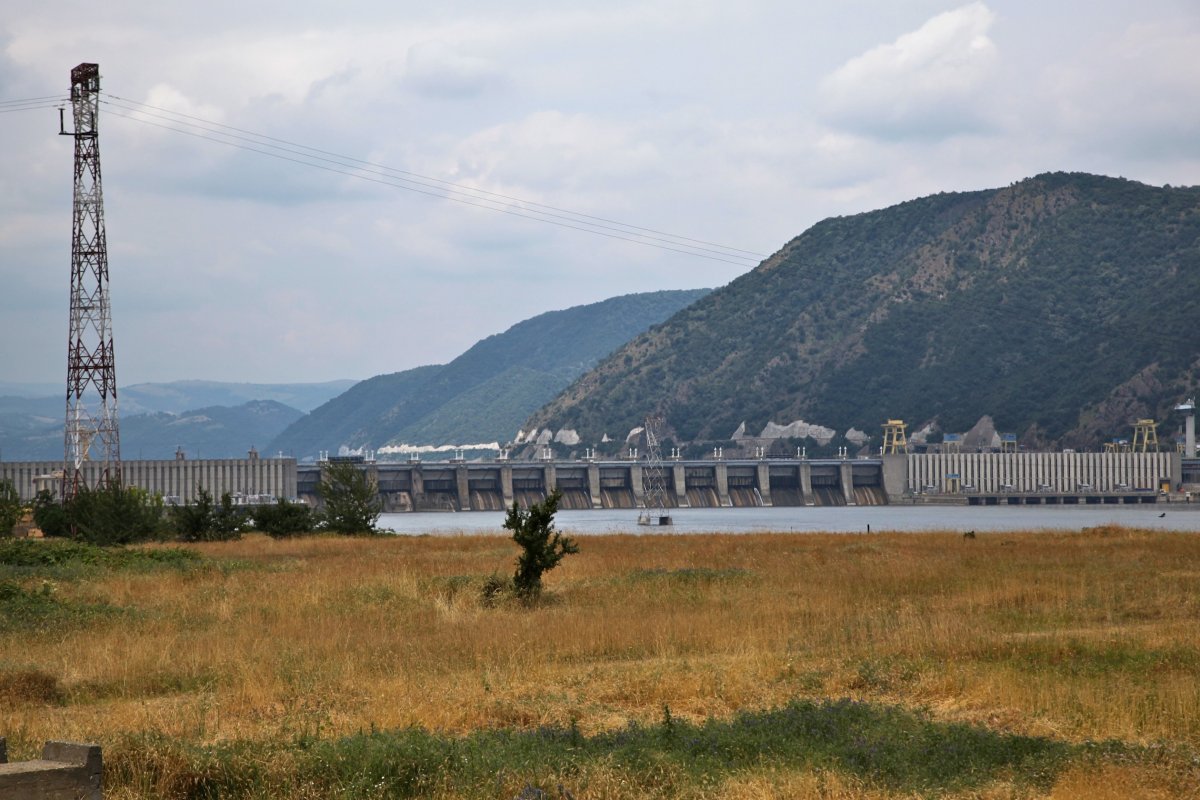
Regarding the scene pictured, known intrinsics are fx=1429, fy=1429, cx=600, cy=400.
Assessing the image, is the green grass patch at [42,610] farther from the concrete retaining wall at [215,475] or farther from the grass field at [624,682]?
the concrete retaining wall at [215,475]

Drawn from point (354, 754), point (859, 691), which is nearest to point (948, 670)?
point (859, 691)

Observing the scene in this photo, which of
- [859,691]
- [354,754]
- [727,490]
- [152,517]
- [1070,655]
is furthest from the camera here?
[727,490]

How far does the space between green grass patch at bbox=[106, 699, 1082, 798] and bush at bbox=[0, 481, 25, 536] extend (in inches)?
1557

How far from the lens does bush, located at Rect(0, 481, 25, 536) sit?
5044cm

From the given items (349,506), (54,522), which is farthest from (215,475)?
(349,506)

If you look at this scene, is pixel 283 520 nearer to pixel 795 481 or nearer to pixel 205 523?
pixel 205 523

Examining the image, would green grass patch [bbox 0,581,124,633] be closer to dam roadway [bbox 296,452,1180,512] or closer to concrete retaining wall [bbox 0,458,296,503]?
concrete retaining wall [bbox 0,458,296,503]

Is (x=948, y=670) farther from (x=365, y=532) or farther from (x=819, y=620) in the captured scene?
(x=365, y=532)

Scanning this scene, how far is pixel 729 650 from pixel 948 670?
360cm

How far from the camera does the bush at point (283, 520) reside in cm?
6028

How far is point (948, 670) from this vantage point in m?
17.4

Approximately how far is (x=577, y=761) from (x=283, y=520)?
1977 inches

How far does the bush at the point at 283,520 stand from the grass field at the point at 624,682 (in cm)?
2687

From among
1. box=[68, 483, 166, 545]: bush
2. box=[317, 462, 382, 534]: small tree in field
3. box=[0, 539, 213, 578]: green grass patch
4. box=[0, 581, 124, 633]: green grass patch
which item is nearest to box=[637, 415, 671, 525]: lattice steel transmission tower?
box=[317, 462, 382, 534]: small tree in field
